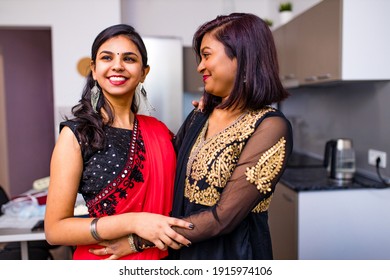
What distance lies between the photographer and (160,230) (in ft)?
3.01

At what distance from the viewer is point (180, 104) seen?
10.9 feet

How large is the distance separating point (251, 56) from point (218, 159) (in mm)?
253

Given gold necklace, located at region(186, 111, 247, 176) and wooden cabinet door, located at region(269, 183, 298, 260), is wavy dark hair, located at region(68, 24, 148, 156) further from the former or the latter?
wooden cabinet door, located at region(269, 183, 298, 260)

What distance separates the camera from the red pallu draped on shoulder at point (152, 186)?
993mm

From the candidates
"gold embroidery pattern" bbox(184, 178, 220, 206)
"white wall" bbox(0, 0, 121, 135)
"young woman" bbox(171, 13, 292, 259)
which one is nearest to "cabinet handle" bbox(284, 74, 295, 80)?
"white wall" bbox(0, 0, 121, 135)

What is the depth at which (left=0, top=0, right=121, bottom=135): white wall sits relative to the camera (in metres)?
2.96

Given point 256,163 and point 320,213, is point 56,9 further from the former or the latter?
point 256,163

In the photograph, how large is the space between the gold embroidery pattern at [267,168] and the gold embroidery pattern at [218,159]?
0.06 m

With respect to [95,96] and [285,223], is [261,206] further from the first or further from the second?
[285,223]

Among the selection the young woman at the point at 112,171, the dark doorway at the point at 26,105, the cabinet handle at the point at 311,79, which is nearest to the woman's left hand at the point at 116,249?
the young woman at the point at 112,171

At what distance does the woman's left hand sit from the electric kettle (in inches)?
54.6

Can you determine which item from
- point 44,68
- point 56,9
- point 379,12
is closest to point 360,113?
point 379,12

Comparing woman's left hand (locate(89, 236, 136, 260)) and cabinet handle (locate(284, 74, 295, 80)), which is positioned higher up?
cabinet handle (locate(284, 74, 295, 80))

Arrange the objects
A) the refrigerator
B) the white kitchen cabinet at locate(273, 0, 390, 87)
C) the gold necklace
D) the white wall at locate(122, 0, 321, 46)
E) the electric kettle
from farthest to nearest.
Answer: the white wall at locate(122, 0, 321, 46) → the refrigerator → the electric kettle → the white kitchen cabinet at locate(273, 0, 390, 87) → the gold necklace
